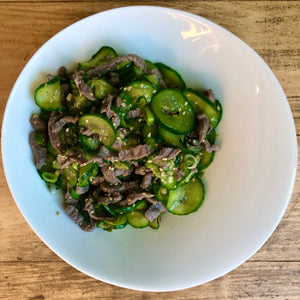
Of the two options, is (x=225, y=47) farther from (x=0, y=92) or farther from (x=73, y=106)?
(x=0, y=92)

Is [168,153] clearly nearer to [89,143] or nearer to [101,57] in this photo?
[89,143]

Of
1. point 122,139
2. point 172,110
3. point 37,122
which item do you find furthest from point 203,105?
point 37,122

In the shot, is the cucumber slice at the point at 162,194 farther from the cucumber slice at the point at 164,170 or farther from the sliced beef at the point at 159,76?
the sliced beef at the point at 159,76

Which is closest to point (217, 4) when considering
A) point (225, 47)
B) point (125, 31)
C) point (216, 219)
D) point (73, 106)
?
point (225, 47)

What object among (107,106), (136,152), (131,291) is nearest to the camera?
(107,106)

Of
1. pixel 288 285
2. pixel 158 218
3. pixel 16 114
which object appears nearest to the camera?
pixel 16 114

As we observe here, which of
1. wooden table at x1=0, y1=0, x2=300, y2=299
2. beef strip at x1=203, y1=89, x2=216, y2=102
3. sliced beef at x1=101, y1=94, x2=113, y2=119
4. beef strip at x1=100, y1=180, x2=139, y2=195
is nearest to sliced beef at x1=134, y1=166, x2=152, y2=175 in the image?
beef strip at x1=100, y1=180, x2=139, y2=195

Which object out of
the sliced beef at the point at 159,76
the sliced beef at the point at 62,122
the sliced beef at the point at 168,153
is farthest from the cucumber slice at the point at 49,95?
the sliced beef at the point at 168,153
